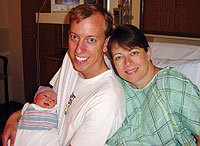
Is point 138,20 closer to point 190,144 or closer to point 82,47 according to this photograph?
point 82,47

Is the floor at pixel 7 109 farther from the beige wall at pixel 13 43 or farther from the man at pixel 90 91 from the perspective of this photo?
the man at pixel 90 91

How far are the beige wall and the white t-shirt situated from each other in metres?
2.40

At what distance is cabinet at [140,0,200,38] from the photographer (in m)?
1.68

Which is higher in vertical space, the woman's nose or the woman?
the woman's nose

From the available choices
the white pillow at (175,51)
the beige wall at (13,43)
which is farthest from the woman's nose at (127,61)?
the beige wall at (13,43)

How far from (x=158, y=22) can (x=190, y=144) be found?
113 centimetres

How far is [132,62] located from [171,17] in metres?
0.83

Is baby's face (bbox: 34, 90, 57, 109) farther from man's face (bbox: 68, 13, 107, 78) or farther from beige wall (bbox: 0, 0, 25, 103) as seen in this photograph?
beige wall (bbox: 0, 0, 25, 103)

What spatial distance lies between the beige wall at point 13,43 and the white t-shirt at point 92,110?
240 centimetres

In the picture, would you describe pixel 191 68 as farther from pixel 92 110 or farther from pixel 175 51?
pixel 92 110

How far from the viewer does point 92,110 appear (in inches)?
43.0

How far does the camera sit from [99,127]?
1.06 metres

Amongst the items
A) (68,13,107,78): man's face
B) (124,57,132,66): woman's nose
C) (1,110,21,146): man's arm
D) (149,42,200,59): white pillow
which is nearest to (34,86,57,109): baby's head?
(1,110,21,146): man's arm

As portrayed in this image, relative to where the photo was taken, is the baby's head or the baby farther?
the baby's head
